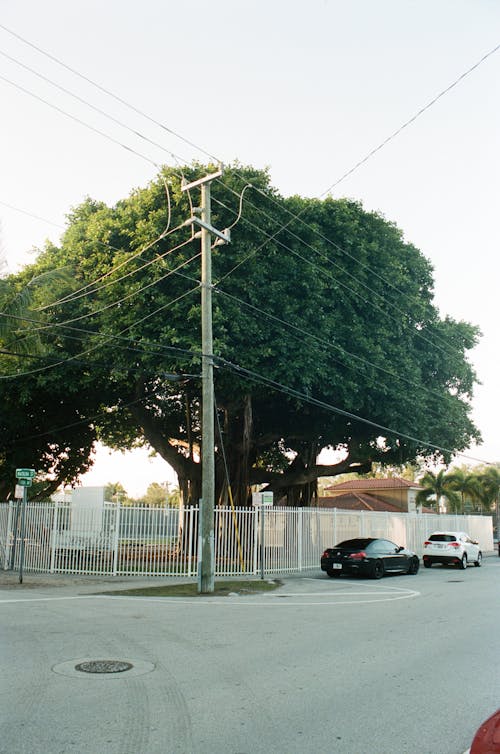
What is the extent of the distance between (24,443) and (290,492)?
1391cm

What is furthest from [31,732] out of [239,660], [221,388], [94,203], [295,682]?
[94,203]

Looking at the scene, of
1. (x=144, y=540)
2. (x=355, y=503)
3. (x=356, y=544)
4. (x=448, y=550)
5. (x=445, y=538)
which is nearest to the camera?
(x=144, y=540)

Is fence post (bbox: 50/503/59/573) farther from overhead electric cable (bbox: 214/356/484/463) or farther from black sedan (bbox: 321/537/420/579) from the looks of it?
black sedan (bbox: 321/537/420/579)

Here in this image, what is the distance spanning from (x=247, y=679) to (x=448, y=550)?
904 inches

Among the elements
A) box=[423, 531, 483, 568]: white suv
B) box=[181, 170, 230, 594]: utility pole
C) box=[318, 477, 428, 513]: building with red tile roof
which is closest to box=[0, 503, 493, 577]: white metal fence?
box=[181, 170, 230, 594]: utility pole

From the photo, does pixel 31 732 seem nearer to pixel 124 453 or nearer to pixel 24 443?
pixel 24 443

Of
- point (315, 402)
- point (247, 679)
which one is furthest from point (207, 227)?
point (247, 679)

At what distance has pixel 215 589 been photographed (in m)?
18.0

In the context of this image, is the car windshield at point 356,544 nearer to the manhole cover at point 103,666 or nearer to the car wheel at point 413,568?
the car wheel at point 413,568

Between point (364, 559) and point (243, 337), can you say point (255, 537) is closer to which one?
point (364, 559)

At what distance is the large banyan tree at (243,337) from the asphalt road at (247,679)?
380 inches

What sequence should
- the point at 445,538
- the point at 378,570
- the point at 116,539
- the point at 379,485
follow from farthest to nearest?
the point at 379,485, the point at 445,538, the point at 378,570, the point at 116,539

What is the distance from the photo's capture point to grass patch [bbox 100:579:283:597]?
55.1 feet

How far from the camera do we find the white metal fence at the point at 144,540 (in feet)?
68.5
